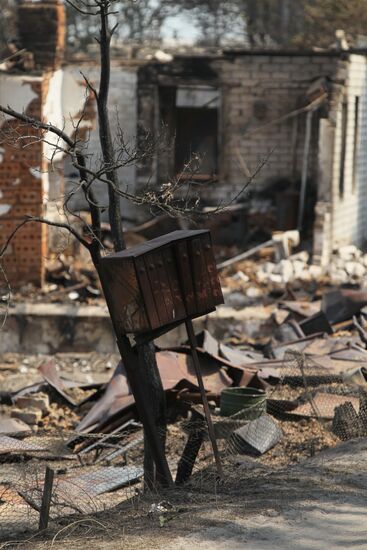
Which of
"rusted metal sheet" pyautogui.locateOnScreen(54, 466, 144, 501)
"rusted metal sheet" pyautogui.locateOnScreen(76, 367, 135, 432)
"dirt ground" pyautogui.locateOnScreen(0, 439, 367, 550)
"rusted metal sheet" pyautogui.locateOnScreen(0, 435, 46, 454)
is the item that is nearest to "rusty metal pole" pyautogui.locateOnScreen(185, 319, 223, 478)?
"dirt ground" pyautogui.locateOnScreen(0, 439, 367, 550)

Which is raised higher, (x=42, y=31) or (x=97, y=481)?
(x=42, y=31)

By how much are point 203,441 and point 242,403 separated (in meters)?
0.62

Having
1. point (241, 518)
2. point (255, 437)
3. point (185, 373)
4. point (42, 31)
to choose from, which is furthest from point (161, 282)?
point (42, 31)

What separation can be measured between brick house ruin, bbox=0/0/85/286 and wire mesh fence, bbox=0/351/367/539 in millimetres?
5281

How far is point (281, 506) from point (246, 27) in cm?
2977

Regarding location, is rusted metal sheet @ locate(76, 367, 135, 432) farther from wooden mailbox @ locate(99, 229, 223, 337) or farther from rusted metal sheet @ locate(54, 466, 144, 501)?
wooden mailbox @ locate(99, 229, 223, 337)

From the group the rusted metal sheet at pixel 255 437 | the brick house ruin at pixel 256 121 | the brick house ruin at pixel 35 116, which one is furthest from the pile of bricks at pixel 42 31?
the rusted metal sheet at pixel 255 437

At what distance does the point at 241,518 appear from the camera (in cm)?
584

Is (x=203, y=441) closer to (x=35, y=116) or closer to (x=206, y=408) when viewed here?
(x=206, y=408)

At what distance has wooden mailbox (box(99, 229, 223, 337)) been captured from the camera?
6.43 meters

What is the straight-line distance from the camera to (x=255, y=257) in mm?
16703

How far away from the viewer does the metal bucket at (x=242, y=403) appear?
360 inches

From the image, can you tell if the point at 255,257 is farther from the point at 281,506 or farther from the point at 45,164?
the point at 281,506

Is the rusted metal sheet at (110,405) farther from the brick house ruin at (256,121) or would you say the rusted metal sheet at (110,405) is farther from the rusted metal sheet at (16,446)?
the brick house ruin at (256,121)
